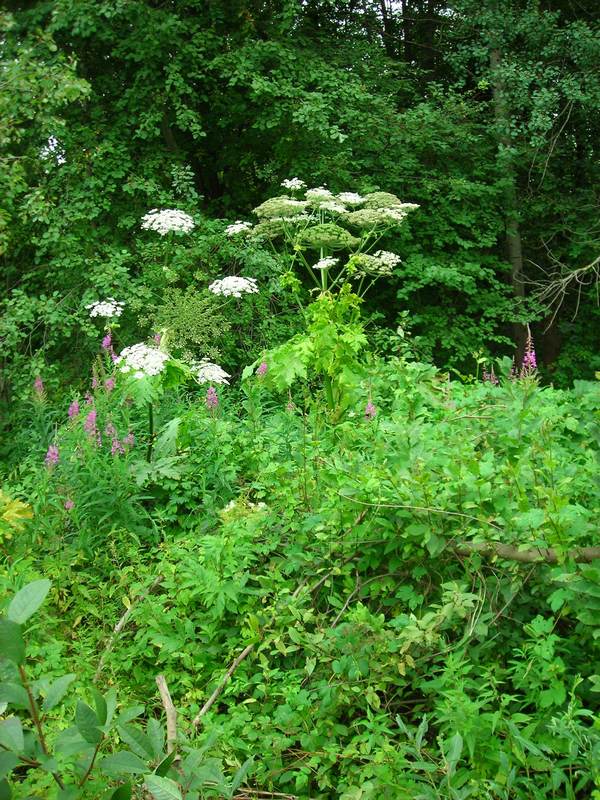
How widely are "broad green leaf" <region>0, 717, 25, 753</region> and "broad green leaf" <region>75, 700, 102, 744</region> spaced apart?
2.5 inches

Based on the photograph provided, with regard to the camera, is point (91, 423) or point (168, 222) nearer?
point (91, 423)

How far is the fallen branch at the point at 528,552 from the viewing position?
1.97m

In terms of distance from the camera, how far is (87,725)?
2.90 feet

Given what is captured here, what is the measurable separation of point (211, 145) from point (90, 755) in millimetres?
9231

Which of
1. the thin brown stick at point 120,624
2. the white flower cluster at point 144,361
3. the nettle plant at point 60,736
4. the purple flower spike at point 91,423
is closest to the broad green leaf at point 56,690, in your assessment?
the nettle plant at point 60,736

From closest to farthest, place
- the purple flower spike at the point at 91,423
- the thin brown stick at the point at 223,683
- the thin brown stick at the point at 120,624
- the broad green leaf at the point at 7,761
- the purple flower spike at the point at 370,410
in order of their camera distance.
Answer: the broad green leaf at the point at 7,761, the thin brown stick at the point at 223,683, the thin brown stick at the point at 120,624, the purple flower spike at the point at 370,410, the purple flower spike at the point at 91,423

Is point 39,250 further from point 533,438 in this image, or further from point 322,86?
point 533,438

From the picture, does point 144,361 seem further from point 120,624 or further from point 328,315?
point 328,315

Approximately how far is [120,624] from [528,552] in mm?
1445

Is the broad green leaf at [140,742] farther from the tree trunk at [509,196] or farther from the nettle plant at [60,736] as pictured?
the tree trunk at [509,196]

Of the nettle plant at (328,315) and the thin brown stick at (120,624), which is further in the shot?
the nettle plant at (328,315)

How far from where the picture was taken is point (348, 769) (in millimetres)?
2035

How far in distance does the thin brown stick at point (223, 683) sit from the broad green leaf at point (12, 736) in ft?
4.57

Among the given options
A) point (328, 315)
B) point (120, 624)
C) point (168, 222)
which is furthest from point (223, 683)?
point (168, 222)
